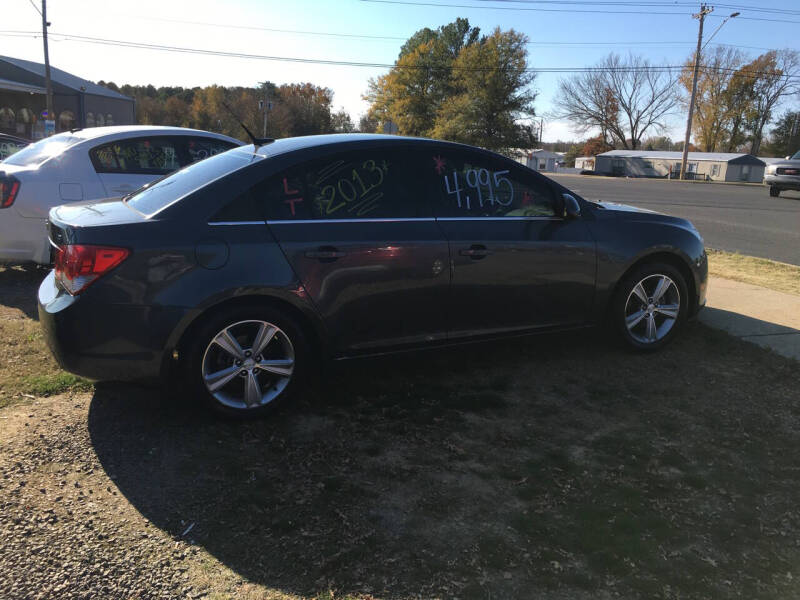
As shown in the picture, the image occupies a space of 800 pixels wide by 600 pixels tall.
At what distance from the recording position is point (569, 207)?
438cm

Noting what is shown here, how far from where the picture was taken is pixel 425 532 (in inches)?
103

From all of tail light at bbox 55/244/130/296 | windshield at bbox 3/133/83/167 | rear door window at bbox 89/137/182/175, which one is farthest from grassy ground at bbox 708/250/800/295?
windshield at bbox 3/133/83/167

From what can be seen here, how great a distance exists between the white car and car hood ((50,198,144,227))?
2.58 metres

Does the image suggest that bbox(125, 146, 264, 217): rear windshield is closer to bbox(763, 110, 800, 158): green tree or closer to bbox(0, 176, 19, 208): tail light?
bbox(0, 176, 19, 208): tail light

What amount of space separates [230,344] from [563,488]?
1930 millimetres

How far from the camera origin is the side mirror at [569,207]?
4367mm

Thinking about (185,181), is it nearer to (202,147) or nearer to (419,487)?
(419,487)

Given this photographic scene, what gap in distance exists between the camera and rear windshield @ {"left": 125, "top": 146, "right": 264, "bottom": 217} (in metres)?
3.56

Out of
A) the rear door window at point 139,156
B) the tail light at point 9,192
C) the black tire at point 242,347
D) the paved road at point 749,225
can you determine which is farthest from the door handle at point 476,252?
the paved road at point 749,225

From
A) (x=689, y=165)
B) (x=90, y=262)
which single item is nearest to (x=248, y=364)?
(x=90, y=262)

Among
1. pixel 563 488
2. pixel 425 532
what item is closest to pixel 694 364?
pixel 563 488

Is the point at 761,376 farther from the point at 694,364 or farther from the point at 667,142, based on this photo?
the point at 667,142

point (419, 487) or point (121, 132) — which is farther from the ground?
point (121, 132)

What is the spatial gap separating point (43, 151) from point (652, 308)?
6242 mm
